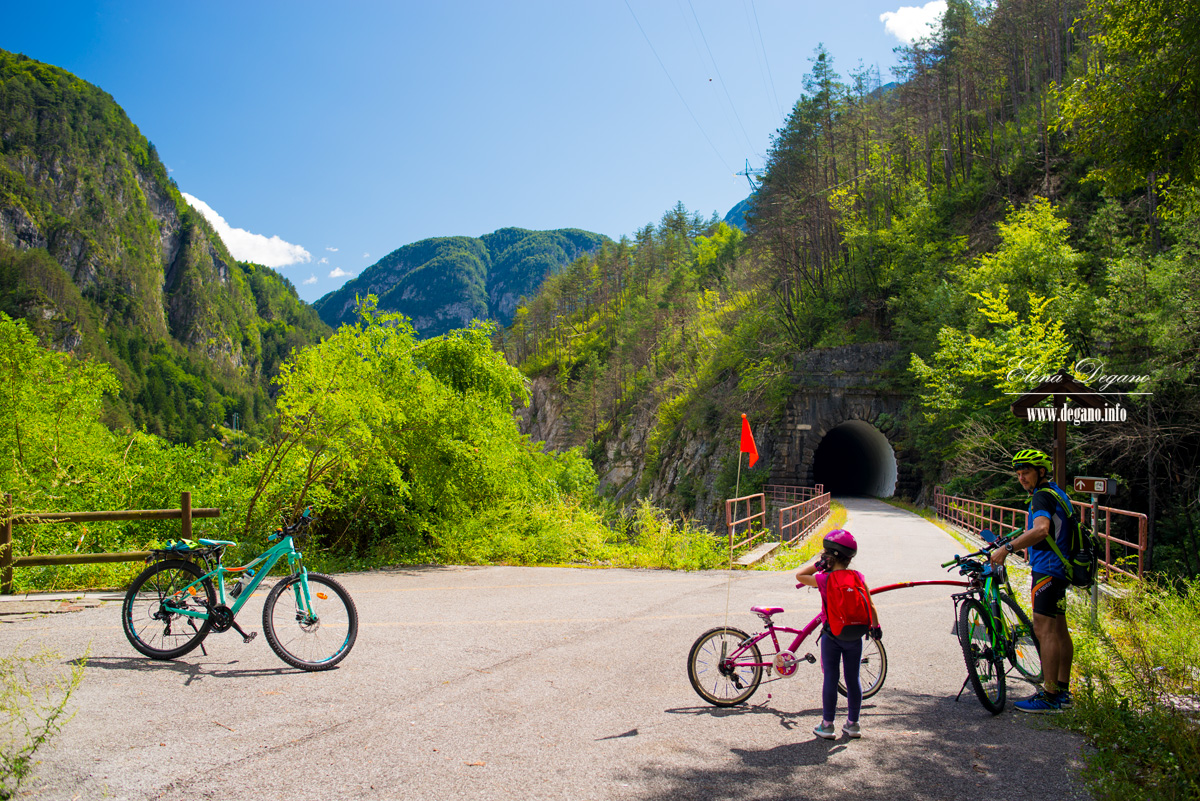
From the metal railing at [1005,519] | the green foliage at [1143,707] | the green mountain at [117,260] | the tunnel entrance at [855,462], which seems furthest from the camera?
the green mountain at [117,260]

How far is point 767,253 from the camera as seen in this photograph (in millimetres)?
46875

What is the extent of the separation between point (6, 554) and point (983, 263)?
29.6 metres

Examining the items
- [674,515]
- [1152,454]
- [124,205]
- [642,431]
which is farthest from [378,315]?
[124,205]

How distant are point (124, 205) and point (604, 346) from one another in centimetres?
15242

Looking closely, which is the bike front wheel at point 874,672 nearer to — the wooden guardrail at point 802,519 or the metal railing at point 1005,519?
the metal railing at point 1005,519

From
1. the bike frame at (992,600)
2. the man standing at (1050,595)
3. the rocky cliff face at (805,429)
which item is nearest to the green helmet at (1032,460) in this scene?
the man standing at (1050,595)

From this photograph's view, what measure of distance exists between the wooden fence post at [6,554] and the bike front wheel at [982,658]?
985cm

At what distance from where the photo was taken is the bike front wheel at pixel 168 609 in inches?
221

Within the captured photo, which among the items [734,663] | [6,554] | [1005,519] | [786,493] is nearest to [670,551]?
[734,663]

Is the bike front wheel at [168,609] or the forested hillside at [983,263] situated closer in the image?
the bike front wheel at [168,609]

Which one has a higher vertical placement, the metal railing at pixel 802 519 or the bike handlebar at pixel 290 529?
the bike handlebar at pixel 290 529

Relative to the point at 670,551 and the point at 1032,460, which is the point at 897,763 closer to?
the point at 1032,460

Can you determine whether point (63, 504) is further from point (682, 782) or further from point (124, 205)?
point (124, 205)

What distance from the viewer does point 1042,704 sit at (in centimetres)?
500
